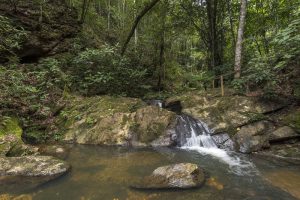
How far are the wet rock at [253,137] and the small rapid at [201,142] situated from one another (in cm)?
54

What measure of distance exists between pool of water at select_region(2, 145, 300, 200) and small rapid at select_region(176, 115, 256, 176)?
9cm

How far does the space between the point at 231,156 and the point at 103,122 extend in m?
5.34

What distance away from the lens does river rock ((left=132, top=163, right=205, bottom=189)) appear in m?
5.97

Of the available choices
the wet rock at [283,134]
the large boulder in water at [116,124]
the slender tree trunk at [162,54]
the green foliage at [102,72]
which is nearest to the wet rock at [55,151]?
the large boulder in water at [116,124]

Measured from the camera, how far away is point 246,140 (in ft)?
29.9

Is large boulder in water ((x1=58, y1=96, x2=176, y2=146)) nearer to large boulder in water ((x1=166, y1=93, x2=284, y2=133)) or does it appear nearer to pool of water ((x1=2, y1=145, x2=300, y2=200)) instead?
pool of water ((x1=2, y1=145, x2=300, y2=200))

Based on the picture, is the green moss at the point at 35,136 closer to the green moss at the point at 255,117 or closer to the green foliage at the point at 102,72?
the green foliage at the point at 102,72

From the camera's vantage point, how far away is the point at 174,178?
6.11 metres

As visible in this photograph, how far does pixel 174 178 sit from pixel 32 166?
3.75 m

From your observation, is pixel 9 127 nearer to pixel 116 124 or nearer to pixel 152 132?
pixel 116 124

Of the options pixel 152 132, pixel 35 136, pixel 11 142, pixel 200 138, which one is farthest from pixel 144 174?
pixel 35 136

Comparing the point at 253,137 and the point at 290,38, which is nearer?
the point at 290,38

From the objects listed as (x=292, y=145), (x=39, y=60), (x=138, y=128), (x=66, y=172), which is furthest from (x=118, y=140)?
(x=39, y=60)

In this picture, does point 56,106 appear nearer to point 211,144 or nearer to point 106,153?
point 106,153
